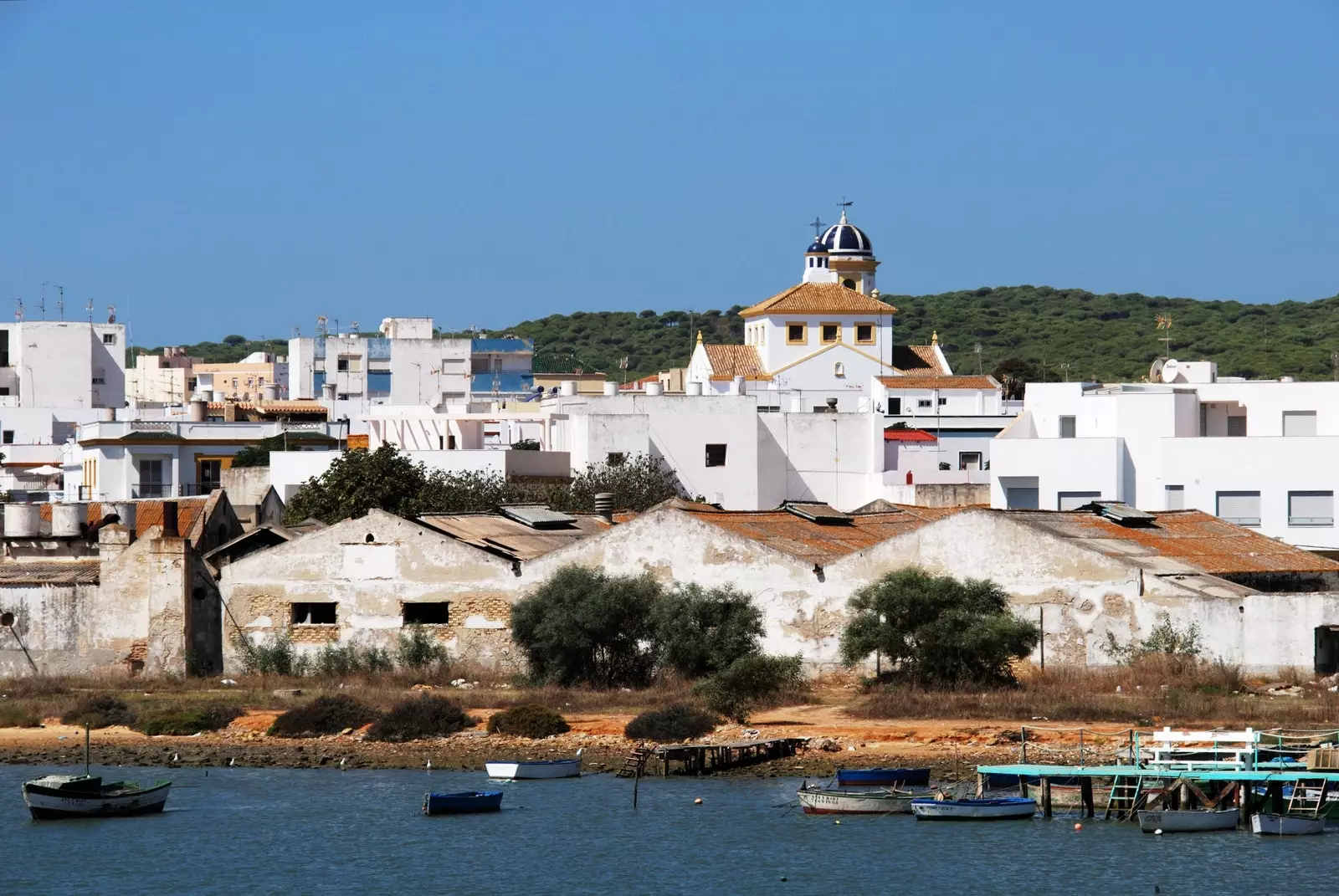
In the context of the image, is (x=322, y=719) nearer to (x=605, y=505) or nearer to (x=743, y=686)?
(x=743, y=686)

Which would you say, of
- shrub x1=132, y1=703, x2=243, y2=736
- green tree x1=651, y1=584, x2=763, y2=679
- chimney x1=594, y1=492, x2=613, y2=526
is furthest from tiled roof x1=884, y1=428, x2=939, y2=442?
shrub x1=132, y1=703, x2=243, y2=736

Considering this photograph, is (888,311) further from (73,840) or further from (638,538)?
(73,840)

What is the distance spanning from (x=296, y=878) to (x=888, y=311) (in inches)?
3097

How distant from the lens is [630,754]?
37156 millimetres

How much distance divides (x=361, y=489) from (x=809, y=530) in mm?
18109

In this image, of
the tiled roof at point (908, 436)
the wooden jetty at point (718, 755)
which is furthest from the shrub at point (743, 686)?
the tiled roof at point (908, 436)

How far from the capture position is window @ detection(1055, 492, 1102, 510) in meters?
58.3

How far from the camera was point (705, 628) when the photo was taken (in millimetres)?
41906

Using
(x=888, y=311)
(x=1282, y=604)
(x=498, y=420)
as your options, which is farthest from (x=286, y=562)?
(x=888, y=311)

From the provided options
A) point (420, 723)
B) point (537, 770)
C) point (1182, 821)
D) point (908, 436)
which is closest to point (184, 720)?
point (420, 723)

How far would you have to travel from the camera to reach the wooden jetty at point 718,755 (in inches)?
1437

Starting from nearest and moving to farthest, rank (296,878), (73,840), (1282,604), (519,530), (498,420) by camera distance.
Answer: (296,878), (73,840), (1282,604), (519,530), (498,420)

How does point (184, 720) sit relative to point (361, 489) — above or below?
below

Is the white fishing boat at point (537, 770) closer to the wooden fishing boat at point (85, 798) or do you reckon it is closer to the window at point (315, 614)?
the wooden fishing boat at point (85, 798)
